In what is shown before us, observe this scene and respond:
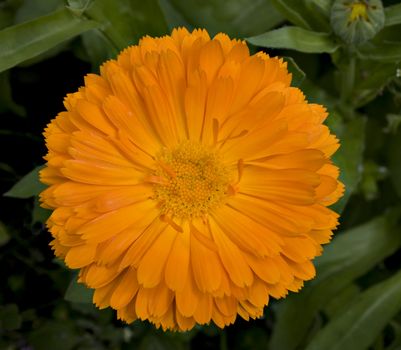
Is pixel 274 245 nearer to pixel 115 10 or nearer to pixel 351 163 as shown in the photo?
pixel 351 163

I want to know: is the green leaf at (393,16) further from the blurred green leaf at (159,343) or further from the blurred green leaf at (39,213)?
the blurred green leaf at (159,343)

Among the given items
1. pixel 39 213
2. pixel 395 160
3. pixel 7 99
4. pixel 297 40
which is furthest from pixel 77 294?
pixel 395 160

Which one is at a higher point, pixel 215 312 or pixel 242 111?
pixel 242 111

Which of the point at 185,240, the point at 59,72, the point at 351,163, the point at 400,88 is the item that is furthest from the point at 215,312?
the point at 59,72

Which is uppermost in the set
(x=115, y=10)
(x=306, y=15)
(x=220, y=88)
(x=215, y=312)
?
(x=306, y=15)

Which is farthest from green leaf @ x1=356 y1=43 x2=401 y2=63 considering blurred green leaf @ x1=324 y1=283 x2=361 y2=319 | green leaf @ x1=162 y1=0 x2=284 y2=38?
blurred green leaf @ x1=324 y1=283 x2=361 y2=319

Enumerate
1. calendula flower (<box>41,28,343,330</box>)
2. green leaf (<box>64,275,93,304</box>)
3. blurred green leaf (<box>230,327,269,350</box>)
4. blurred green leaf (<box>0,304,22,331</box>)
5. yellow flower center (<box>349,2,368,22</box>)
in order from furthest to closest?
1. blurred green leaf (<box>230,327,269,350</box>)
2. blurred green leaf (<box>0,304,22,331</box>)
3. green leaf (<box>64,275,93,304</box>)
4. yellow flower center (<box>349,2,368,22</box>)
5. calendula flower (<box>41,28,343,330</box>)

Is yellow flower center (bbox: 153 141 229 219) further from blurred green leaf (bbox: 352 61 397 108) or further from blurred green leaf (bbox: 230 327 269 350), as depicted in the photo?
blurred green leaf (bbox: 230 327 269 350)
